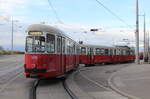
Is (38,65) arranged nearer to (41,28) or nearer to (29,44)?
(29,44)

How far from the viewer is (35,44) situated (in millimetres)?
17062

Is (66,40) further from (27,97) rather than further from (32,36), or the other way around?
(27,97)

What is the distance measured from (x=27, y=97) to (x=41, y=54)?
166 inches

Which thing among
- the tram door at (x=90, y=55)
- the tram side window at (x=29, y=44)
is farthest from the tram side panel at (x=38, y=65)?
the tram door at (x=90, y=55)

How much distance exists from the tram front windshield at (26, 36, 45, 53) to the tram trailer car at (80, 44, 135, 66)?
2291cm

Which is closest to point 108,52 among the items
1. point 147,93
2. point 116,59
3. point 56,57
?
point 116,59

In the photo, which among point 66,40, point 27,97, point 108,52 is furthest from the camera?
point 108,52

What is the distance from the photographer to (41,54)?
16781mm

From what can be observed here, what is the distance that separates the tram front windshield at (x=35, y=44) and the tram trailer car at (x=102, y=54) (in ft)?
75.2

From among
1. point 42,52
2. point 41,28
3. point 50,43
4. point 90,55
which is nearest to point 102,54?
point 90,55

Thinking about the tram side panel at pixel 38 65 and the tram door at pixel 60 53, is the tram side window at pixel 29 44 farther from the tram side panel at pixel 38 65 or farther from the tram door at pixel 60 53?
the tram door at pixel 60 53

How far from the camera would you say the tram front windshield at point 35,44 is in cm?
1695

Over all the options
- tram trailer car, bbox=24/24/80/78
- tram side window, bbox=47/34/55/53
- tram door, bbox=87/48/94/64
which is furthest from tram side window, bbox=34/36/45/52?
tram door, bbox=87/48/94/64

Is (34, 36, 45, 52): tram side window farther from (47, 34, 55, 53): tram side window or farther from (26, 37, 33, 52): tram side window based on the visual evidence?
(47, 34, 55, 53): tram side window
